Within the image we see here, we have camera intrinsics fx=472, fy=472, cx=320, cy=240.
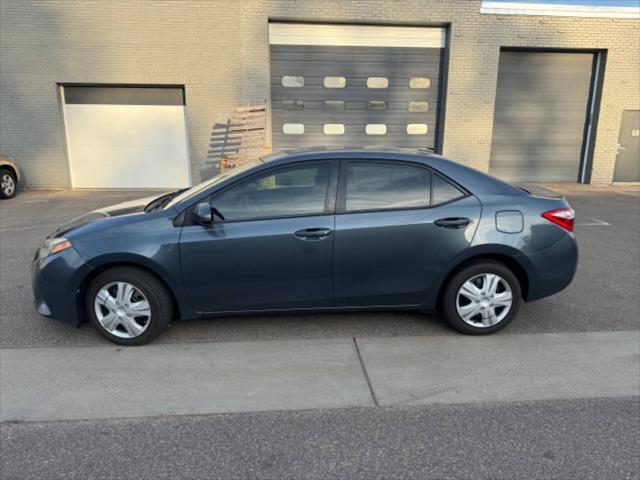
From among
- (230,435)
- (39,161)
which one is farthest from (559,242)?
(39,161)

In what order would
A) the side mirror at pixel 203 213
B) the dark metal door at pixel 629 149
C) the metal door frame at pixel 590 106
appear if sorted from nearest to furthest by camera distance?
1. the side mirror at pixel 203 213
2. the metal door frame at pixel 590 106
3. the dark metal door at pixel 629 149

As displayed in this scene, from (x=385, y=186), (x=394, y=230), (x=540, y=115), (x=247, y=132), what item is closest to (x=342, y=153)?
(x=385, y=186)

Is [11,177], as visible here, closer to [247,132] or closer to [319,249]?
[247,132]

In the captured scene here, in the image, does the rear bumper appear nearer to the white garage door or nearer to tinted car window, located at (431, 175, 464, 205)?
tinted car window, located at (431, 175, 464, 205)

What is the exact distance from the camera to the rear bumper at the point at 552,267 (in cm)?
390

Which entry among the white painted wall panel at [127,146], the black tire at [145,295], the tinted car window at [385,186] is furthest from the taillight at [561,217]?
the white painted wall panel at [127,146]

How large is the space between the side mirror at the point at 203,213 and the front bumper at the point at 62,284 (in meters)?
0.94

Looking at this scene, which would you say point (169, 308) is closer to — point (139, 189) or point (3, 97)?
point (139, 189)

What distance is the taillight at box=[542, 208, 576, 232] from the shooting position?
3.90 metres

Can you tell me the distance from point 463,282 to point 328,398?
5.04 feet

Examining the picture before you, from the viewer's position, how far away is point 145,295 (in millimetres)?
3684

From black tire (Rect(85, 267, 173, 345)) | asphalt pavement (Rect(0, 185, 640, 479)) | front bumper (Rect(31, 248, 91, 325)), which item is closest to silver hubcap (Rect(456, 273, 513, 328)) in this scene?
asphalt pavement (Rect(0, 185, 640, 479))

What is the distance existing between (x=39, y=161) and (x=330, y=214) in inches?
467

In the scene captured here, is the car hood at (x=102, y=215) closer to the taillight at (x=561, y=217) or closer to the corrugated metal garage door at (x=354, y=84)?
the taillight at (x=561, y=217)
